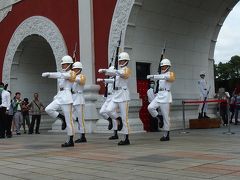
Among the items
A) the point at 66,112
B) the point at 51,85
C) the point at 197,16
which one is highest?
the point at 197,16

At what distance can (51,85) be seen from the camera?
59.3ft

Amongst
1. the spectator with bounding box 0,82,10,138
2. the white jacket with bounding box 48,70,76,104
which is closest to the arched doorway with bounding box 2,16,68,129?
the spectator with bounding box 0,82,10,138

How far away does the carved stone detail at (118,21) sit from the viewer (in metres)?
11.9

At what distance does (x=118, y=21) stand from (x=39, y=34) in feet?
13.2

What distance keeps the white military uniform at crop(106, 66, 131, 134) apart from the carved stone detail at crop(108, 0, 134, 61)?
3615 mm

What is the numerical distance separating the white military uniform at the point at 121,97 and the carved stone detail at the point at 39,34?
19.1 feet

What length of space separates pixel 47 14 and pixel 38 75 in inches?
143

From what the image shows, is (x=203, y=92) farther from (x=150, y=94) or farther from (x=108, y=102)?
(x=108, y=102)

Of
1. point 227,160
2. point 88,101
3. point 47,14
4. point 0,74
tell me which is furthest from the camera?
point 0,74

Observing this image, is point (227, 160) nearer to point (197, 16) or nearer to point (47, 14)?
point (197, 16)

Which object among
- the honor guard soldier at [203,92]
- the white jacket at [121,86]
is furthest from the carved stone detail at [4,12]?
the white jacket at [121,86]

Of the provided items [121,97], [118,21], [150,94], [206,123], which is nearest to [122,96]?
[121,97]

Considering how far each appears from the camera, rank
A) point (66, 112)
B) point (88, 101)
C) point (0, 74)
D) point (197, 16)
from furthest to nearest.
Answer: point (0, 74) → point (197, 16) → point (88, 101) → point (66, 112)

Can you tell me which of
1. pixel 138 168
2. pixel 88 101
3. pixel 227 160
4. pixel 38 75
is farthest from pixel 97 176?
pixel 38 75
